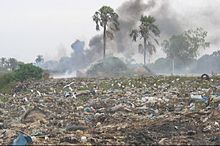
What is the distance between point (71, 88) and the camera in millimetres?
20625

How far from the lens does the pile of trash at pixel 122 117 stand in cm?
854

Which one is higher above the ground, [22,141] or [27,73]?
[27,73]

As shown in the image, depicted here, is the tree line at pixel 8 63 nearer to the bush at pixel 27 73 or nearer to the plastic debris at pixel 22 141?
the bush at pixel 27 73

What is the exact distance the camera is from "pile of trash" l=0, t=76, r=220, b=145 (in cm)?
854

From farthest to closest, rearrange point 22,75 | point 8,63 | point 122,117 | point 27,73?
point 8,63
point 27,73
point 22,75
point 122,117

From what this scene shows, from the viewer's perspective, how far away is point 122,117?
451 inches

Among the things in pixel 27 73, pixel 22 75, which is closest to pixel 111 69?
pixel 27 73

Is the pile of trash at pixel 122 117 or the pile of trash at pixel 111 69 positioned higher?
the pile of trash at pixel 111 69

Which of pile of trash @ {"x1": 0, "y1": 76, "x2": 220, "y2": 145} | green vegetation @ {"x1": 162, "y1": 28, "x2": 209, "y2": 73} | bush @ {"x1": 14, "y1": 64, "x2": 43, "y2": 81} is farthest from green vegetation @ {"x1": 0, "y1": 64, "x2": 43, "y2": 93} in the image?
green vegetation @ {"x1": 162, "y1": 28, "x2": 209, "y2": 73}

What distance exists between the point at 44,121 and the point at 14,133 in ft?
6.48

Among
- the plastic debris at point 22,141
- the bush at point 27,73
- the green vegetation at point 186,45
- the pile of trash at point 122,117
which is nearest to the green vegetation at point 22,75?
the bush at point 27,73

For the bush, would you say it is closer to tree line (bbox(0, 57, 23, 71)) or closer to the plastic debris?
the plastic debris

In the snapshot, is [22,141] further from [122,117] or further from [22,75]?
[22,75]

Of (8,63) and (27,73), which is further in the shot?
(8,63)
